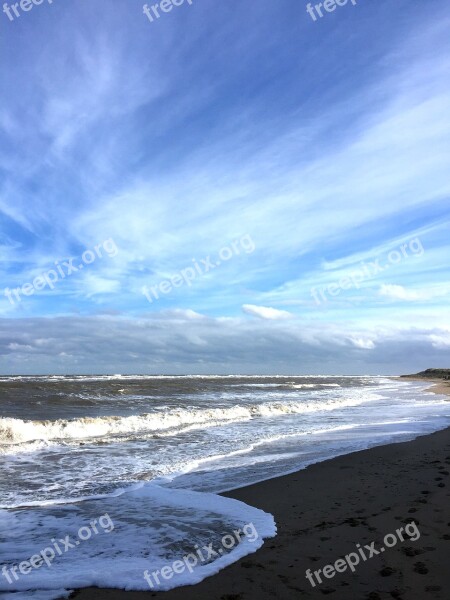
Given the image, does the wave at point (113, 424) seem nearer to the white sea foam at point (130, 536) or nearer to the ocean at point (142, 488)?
the ocean at point (142, 488)

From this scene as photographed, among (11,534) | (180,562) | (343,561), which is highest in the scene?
(11,534)

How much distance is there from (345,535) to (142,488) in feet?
13.7

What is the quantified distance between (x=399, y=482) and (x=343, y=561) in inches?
155

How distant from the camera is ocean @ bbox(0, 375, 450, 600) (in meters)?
5.11

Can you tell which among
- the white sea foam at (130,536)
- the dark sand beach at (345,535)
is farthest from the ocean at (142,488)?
the dark sand beach at (345,535)

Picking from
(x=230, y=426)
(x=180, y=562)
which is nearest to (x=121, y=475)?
(x=180, y=562)

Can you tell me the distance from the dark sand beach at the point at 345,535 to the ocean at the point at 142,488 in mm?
315

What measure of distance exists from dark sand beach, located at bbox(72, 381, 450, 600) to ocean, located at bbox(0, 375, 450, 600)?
Answer: 31 cm

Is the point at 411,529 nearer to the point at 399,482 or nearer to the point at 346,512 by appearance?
the point at 346,512

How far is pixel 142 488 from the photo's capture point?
27.8 ft

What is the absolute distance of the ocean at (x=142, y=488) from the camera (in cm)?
511

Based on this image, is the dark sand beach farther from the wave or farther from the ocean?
the wave

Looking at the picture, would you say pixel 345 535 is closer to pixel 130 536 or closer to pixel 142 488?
pixel 130 536

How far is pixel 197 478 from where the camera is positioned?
9.20 meters
